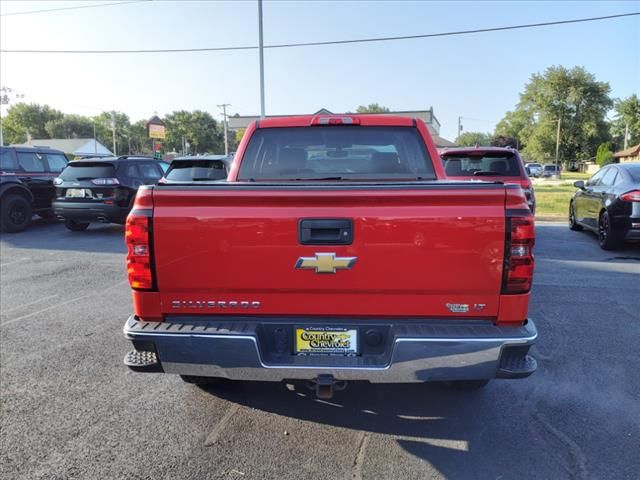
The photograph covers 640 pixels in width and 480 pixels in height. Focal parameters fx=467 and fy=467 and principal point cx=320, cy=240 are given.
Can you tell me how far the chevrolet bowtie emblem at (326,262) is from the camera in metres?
2.44

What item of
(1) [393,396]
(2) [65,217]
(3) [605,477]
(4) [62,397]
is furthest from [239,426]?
(2) [65,217]

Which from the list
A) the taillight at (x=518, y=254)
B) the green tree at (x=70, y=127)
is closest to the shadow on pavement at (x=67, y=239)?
the taillight at (x=518, y=254)

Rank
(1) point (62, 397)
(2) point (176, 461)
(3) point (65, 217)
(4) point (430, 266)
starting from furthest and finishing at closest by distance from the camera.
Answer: (3) point (65, 217), (1) point (62, 397), (2) point (176, 461), (4) point (430, 266)

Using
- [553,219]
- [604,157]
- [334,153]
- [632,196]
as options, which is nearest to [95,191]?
[334,153]

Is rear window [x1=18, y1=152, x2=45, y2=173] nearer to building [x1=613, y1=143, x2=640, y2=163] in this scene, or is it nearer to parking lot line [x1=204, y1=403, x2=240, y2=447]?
parking lot line [x1=204, y1=403, x2=240, y2=447]

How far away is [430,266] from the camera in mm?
2420

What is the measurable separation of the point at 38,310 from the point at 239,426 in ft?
12.0

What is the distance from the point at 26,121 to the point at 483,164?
11414 centimetres

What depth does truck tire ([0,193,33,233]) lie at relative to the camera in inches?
421

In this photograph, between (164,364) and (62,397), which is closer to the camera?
(164,364)

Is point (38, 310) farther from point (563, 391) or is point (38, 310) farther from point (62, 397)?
point (563, 391)

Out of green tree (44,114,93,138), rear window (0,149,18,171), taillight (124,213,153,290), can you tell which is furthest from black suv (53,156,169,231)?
green tree (44,114,93,138)

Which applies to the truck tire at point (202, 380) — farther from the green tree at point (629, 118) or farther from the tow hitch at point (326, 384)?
the green tree at point (629, 118)

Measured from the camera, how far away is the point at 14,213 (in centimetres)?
1094
